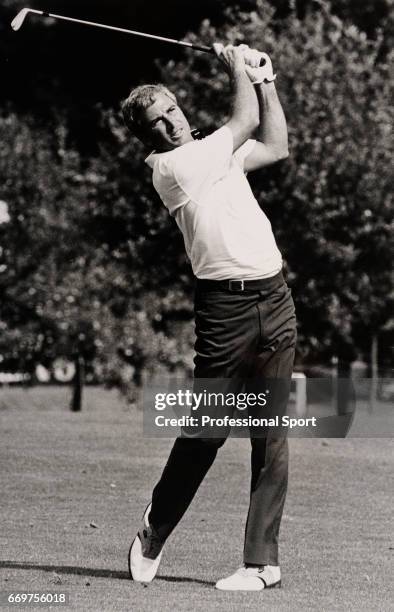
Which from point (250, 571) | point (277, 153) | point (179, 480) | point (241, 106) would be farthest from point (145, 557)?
point (241, 106)

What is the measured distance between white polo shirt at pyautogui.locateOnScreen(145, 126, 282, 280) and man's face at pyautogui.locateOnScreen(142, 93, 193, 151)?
7cm

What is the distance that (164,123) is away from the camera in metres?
6.36

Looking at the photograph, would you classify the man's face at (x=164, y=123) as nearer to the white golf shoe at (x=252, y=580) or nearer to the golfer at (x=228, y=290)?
the golfer at (x=228, y=290)

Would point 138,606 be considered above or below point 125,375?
above

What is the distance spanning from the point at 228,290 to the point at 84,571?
1.40m

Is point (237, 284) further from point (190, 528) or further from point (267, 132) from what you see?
point (190, 528)

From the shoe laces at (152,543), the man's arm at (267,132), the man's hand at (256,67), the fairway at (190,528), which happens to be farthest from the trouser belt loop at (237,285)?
the fairway at (190,528)

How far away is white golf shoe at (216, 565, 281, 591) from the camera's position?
6.15 meters

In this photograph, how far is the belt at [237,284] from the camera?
628cm

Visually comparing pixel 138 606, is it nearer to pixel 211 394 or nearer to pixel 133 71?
pixel 211 394

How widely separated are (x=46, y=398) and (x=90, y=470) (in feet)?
73.4

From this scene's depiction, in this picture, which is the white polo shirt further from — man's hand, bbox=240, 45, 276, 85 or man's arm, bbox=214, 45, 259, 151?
man's hand, bbox=240, 45, 276, 85

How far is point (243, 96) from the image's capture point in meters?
6.26

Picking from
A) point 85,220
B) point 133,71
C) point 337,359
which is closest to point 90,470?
point 85,220
